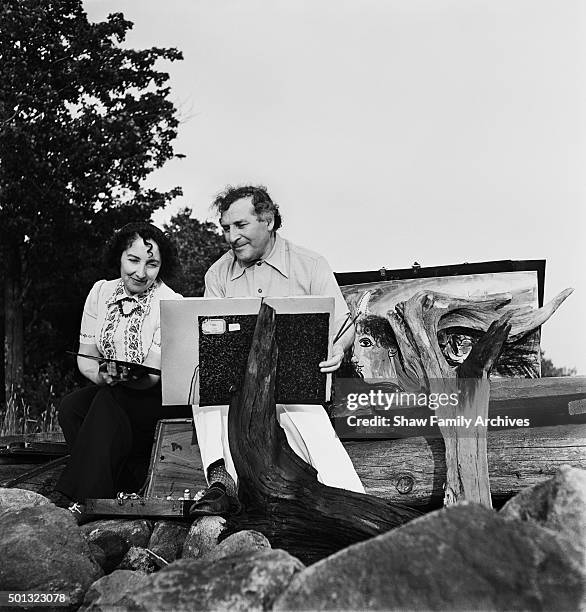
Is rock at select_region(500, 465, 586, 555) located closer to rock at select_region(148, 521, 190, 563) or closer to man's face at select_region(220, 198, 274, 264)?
rock at select_region(148, 521, 190, 563)

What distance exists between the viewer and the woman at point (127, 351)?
4207 millimetres

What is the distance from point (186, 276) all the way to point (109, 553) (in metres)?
5.14

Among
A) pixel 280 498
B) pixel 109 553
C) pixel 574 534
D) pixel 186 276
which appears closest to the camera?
pixel 574 534

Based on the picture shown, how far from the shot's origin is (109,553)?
3.70 metres

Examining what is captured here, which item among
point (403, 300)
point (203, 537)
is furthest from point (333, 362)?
point (403, 300)

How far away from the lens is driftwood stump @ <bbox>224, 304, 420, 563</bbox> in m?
3.25

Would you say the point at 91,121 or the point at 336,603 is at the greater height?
the point at 91,121

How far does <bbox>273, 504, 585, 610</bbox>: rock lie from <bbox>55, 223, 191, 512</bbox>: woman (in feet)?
7.22

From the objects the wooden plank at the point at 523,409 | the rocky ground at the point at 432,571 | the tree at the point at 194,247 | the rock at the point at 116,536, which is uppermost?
the tree at the point at 194,247

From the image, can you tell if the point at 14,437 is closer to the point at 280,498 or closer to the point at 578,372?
the point at 280,498

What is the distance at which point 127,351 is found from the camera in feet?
14.7

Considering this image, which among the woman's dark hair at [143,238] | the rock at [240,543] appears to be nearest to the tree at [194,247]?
the woman's dark hair at [143,238]

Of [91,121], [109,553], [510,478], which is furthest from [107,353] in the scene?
[91,121]

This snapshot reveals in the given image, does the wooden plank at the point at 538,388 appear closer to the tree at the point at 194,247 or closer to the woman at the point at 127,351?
the woman at the point at 127,351
